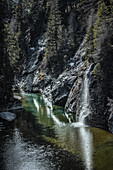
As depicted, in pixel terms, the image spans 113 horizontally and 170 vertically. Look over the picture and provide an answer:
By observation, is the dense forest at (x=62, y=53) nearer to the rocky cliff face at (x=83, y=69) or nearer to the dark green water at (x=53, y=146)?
the rocky cliff face at (x=83, y=69)

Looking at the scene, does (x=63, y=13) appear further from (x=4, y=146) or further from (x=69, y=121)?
(x=4, y=146)

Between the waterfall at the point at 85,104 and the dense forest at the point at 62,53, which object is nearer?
the dense forest at the point at 62,53

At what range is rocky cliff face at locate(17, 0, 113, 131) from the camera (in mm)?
20922

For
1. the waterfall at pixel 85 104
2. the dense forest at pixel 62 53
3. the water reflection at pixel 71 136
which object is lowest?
the water reflection at pixel 71 136

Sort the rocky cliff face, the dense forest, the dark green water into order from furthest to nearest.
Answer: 1. the dense forest
2. the rocky cliff face
3. the dark green water

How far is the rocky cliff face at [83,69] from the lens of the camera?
2092cm

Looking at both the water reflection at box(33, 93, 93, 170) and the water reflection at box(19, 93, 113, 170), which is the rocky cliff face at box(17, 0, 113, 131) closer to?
the water reflection at box(19, 93, 113, 170)

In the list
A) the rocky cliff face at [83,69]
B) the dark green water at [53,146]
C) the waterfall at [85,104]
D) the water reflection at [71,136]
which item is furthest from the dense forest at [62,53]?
the dark green water at [53,146]

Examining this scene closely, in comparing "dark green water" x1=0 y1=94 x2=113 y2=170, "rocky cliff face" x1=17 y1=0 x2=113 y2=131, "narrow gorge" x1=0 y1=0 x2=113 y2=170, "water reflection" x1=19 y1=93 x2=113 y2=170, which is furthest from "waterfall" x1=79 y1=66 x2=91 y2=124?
"dark green water" x1=0 y1=94 x2=113 y2=170

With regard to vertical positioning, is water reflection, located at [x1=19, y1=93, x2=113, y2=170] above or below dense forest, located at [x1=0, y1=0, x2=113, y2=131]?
below

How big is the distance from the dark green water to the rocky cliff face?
356cm

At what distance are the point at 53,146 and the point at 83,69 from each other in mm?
17440

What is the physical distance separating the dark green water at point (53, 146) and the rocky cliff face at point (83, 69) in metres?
3.56

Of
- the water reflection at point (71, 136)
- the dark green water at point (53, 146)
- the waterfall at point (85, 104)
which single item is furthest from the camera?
the waterfall at point (85, 104)
